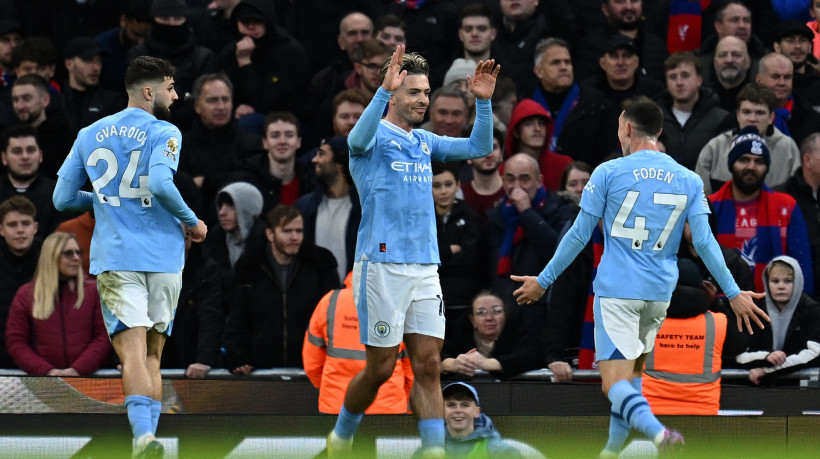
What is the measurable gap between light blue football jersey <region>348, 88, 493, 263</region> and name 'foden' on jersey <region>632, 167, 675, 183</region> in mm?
1219

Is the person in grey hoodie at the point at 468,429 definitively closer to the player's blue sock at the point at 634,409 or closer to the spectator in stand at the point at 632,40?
the player's blue sock at the point at 634,409

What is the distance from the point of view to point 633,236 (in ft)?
26.7

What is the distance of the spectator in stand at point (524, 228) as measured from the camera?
10727 mm

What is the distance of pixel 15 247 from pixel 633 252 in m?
5.20

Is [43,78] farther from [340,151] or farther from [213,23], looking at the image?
[340,151]

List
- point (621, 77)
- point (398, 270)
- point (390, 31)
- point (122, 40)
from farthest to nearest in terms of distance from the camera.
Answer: point (122, 40) < point (390, 31) < point (621, 77) < point (398, 270)

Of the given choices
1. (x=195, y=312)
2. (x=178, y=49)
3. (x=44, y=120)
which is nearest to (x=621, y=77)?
(x=178, y=49)

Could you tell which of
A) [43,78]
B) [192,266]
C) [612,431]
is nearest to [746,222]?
[612,431]

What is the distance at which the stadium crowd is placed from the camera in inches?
405

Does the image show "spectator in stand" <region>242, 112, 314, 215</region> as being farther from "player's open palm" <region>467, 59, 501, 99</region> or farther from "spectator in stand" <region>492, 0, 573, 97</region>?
"player's open palm" <region>467, 59, 501, 99</region>

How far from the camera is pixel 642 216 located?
26.7 ft

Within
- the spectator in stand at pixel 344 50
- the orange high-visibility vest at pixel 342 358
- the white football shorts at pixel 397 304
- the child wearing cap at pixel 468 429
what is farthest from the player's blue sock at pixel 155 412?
the spectator in stand at pixel 344 50

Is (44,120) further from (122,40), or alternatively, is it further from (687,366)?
(687,366)

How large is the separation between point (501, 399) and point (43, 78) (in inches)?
241
